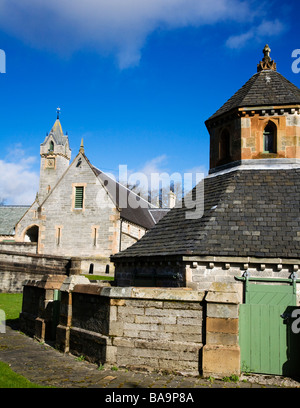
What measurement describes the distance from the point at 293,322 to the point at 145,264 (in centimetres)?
657

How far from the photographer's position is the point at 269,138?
15.7 metres

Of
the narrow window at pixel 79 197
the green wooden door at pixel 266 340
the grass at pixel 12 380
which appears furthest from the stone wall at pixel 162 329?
the narrow window at pixel 79 197

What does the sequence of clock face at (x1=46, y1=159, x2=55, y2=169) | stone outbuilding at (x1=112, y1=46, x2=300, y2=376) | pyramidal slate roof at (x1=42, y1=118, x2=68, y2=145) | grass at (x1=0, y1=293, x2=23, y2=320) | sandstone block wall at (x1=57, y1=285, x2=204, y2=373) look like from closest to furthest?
stone outbuilding at (x1=112, y1=46, x2=300, y2=376) < sandstone block wall at (x1=57, y1=285, x2=204, y2=373) < grass at (x1=0, y1=293, x2=23, y2=320) < clock face at (x1=46, y1=159, x2=55, y2=169) < pyramidal slate roof at (x1=42, y1=118, x2=68, y2=145)

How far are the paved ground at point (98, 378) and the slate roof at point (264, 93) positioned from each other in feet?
35.3

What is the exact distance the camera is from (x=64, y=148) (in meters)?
62.7

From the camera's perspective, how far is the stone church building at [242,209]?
460 inches

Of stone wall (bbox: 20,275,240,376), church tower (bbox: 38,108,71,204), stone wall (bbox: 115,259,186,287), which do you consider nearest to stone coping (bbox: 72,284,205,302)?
stone wall (bbox: 20,275,240,376)

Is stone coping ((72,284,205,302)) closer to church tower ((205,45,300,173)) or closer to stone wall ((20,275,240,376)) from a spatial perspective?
stone wall ((20,275,240,376))

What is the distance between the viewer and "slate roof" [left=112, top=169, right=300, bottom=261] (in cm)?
1172

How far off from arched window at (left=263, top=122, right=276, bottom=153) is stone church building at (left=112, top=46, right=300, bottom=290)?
1.5 inches

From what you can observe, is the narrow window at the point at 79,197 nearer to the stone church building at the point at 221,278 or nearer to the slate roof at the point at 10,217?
the slate roof at the point at 10,217

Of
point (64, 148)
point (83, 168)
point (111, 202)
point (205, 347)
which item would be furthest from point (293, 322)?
point (64, 148)

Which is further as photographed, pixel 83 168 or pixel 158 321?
pixel 83 168
